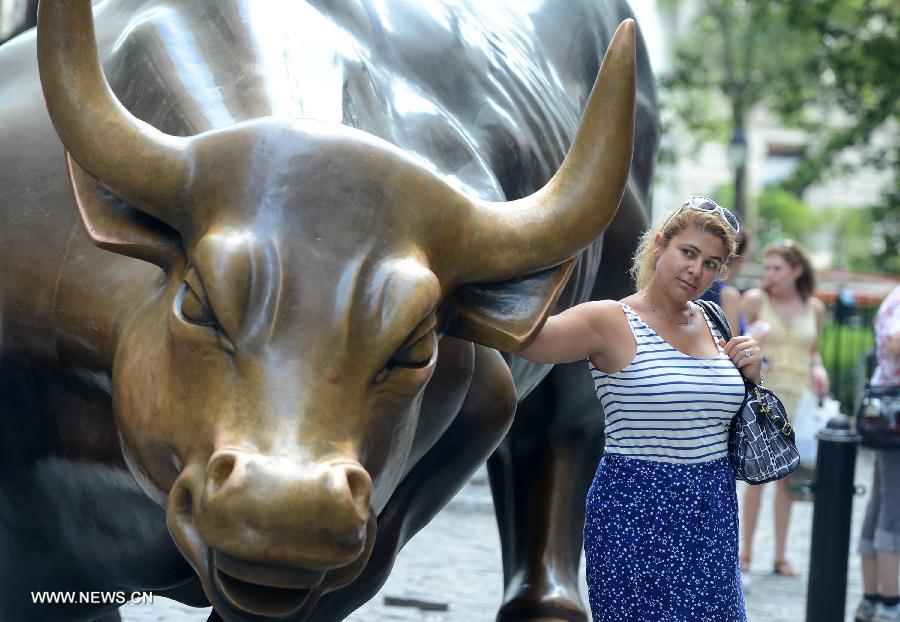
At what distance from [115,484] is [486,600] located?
11.6 feet

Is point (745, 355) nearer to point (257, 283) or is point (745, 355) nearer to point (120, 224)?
point (257, 283)

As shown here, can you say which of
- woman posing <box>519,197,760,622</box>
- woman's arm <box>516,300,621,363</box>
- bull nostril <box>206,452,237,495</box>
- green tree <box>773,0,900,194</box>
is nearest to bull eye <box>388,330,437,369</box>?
bull nostril <box>206,452,237,495</box>


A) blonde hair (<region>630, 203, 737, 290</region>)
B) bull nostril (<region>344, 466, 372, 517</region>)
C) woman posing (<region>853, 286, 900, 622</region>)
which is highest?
blonde hair (<region>630, 203, 737, 290</region>)

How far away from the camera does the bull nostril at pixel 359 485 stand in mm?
2859

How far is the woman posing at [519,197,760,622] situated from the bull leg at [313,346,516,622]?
0.80ft

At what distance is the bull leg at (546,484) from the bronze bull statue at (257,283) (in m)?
1.18

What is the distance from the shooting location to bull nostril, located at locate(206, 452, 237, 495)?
281 centimetres

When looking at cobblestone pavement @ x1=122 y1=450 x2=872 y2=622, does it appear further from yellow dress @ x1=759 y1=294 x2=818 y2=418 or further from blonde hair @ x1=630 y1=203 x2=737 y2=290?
blonde hair @ x1=630 y1=203 x2=737 y2=290

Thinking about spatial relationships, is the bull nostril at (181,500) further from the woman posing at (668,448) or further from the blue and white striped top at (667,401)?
the blue and white striped top at (667,401)

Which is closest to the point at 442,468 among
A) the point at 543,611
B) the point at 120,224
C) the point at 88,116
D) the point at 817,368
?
the point at 120,224

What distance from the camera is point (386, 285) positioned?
10.1 ft

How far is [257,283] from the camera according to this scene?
2.99 metres

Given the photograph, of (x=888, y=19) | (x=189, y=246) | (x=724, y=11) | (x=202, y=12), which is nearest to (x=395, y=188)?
(x=189, y=246)

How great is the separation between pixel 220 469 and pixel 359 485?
27 cm
